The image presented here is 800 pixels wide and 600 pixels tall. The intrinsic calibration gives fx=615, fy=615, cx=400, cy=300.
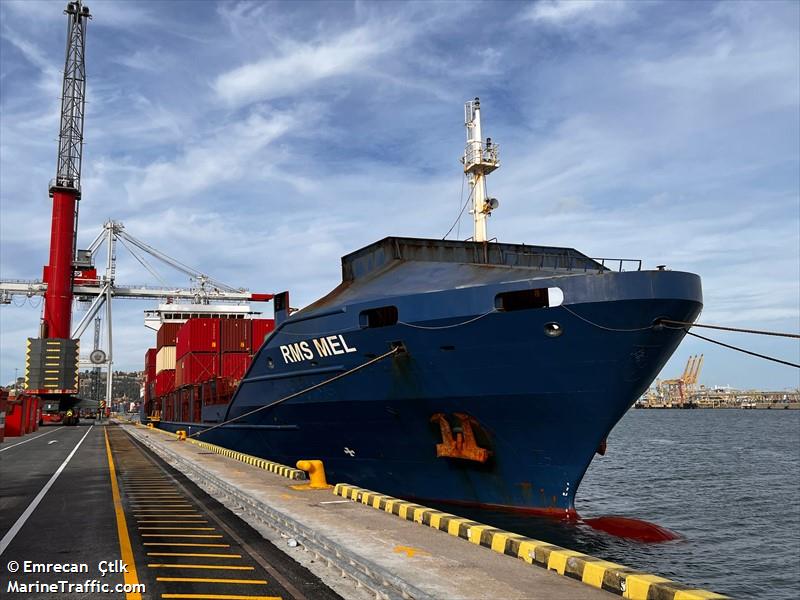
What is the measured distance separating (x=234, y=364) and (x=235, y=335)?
184 centimetres

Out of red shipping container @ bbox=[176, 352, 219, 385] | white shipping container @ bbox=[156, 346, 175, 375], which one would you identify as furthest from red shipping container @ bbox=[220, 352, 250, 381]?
white shipping container @ bbox=[156, 346, 175, 375]

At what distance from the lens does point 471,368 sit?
14180 mm

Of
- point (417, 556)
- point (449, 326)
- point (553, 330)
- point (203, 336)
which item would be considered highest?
point (203, 336)

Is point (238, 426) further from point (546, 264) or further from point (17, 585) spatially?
point (17, 585)

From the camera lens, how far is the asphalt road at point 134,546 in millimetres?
7547

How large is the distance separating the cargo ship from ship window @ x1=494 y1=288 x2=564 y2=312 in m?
0.03

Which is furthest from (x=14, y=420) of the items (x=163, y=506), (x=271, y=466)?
(x=163, y=506)

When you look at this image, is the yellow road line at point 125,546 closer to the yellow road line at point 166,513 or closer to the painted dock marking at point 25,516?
the yellow road line at point 166,513

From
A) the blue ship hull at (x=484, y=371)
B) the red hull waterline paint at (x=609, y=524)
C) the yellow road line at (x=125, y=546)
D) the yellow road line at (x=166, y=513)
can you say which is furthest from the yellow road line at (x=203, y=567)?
the red hull waterline paint at (x=609, y=524)

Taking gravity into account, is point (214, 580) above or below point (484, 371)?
below

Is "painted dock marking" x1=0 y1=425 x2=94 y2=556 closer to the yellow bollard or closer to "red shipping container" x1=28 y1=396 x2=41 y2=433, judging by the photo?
the yellow bollard

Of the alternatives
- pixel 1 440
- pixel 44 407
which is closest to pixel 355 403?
pixel 1 440

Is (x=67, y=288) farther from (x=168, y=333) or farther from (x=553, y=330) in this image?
(x=553, y=330)

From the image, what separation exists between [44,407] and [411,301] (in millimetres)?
64155
